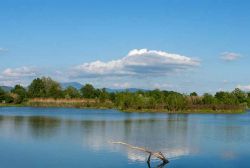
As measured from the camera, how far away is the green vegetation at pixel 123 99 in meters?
91.4

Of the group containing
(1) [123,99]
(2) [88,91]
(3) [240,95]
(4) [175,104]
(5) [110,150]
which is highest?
(2) [88,91]

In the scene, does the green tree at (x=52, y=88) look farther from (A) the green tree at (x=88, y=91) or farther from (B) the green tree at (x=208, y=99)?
(B) the green tree at (x=208, y=99)

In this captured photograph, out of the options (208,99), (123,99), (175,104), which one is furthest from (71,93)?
(175,104)

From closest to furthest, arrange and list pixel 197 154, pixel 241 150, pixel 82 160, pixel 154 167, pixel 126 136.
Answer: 1. pixel 154 167
2. pixel 82 160
3. pixel 197 154
4. pixel 241 150
5. pixel 126 136

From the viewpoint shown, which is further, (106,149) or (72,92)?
(72,92)

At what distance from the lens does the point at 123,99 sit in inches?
3733

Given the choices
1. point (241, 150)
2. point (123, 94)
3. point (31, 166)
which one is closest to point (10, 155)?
point (31, 166)

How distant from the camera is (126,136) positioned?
36625 mm

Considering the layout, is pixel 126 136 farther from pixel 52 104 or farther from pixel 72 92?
pixel 72 92

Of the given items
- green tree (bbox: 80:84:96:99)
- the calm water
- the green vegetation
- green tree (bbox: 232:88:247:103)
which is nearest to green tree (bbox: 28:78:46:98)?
the green vegetation

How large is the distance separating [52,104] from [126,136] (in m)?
86.8

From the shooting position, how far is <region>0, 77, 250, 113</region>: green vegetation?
9138 centimetres

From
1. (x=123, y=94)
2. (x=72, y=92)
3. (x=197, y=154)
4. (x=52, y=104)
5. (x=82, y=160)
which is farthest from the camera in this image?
(x=72, y=92)

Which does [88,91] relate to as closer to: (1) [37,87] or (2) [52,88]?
(2) [52,88]
